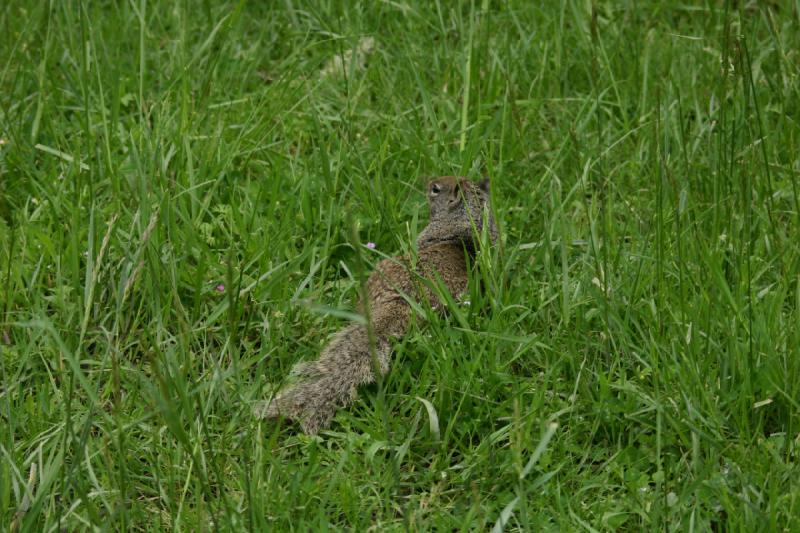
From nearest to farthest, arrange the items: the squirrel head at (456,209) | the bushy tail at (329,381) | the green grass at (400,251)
Result: the green grass at (400,251)
the bushy tail at (329,381)
the squirrel head at (456,209)

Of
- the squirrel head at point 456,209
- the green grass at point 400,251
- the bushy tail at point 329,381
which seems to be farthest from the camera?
the squirrel head at point 456,209

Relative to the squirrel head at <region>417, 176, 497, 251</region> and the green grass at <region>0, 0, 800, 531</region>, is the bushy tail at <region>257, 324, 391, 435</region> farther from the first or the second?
the squirrel head at <region>417, 176, 497, 251</region>

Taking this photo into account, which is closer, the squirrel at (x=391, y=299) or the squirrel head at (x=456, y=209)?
the squirrel at (x=391, y=299)

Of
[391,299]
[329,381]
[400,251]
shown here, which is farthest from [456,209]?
[329,381]

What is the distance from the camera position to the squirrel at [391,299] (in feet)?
12.9

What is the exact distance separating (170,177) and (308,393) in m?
1.40

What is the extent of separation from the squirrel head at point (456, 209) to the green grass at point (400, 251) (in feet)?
0.38

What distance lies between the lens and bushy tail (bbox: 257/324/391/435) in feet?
12.8

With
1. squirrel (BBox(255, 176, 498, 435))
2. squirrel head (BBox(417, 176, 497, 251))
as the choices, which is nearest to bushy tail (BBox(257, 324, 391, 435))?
squirrel (BBox(255, 176, 498, 435))

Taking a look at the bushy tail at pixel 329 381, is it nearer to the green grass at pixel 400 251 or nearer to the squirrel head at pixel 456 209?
the green grass at pixel 400 251

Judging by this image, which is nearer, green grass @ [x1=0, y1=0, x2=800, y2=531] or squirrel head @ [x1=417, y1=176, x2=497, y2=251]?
green grass @ [x1=0, y1=0, x2=800, y2=531]

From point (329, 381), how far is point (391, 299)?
0.56m

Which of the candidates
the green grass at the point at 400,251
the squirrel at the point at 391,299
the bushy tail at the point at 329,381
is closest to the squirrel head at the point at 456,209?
the squirrel at the point at 391,299

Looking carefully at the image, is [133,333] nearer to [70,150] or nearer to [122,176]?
[122,176]
